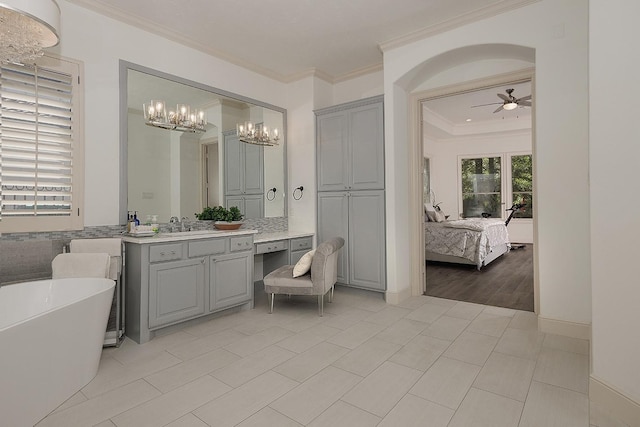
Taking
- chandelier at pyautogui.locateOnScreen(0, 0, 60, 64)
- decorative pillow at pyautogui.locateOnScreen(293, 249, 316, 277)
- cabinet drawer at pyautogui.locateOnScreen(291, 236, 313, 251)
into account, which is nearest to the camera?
chandelier at pyautogui.locateOnScreen(0, 0, 60, 64)

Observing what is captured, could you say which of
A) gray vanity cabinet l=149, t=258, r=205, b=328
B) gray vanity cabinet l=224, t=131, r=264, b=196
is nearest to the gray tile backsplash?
gray vanity cabinet l=149, t=258, r=205, b=328

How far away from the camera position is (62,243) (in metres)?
2.88

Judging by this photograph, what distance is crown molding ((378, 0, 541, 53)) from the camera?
10.6 ft

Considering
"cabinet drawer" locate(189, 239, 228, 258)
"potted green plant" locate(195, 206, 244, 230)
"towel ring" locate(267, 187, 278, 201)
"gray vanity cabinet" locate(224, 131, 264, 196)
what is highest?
"gray vanity cabinet" locate(224, 131, 264, 196)

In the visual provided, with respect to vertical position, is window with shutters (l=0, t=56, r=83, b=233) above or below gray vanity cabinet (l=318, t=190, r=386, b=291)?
above

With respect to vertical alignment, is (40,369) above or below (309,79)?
below

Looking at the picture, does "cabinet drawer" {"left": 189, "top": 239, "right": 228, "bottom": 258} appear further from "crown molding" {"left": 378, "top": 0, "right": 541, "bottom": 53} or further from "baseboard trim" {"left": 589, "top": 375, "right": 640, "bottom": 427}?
"baseboard trim" {"left": 589, "top": 375, "right": 640, "bottom": 427}

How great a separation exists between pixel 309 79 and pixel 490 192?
6640mm

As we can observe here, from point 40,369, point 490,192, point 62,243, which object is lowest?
point 40,369

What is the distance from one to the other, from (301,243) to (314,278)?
115 centimetres

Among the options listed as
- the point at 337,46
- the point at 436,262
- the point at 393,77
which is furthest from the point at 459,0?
the point at 436,262

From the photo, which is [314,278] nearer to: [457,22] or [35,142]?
[35,142]

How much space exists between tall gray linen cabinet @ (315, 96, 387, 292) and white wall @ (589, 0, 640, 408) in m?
2.35

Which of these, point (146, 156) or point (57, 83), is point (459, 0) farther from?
point (57, 83)
